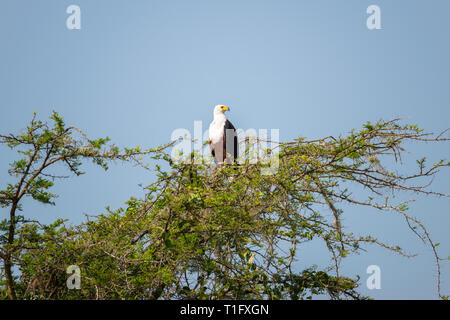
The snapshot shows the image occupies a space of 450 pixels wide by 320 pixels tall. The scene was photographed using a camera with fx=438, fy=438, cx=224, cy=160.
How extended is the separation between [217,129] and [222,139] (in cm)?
22

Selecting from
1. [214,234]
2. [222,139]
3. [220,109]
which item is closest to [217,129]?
[222,139]

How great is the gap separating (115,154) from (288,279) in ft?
5.09

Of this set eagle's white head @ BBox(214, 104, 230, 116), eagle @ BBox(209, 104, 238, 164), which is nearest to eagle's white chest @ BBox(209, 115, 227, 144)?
eagle @ BBox(209, 104, 238, 164)

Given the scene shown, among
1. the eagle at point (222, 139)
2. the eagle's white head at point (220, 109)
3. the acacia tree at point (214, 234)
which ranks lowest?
the acacia tree at point (214, 234)

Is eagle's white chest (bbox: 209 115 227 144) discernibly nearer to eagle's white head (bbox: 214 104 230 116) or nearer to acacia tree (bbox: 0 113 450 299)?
eagle's white head (bbox: 214 104 230 116)

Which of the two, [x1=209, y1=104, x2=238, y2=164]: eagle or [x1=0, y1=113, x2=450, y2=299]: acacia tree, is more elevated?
[x1=209, y1=104, x2=238, y2=164]: eagle

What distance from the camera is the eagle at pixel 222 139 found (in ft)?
21.7

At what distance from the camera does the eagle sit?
660cm

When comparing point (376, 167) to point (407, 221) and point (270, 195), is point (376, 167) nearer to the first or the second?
point (407, 221)

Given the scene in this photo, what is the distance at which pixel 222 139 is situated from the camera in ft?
22.3

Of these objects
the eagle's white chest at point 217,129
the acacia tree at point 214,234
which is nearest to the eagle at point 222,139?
the eagle's white chest at point 217,129

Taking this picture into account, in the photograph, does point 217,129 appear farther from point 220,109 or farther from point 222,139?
point 220,109

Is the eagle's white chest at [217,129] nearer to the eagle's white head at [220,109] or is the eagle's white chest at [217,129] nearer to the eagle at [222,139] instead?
the eagle at [222,139]
